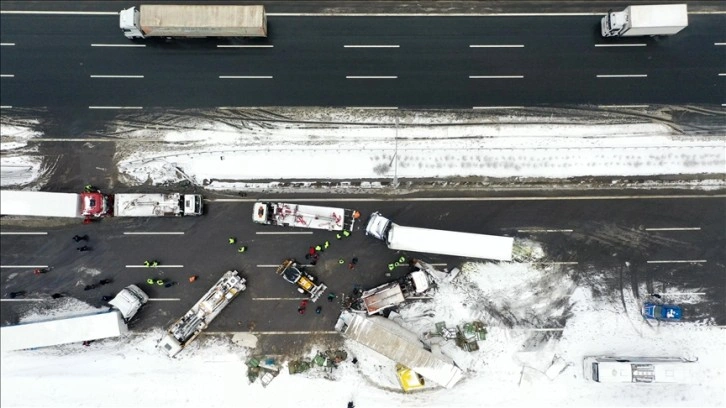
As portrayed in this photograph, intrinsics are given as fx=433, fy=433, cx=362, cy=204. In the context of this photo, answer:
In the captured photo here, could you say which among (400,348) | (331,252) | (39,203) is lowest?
(400,348)

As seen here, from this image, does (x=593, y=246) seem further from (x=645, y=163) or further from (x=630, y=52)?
(x=630, y=52)

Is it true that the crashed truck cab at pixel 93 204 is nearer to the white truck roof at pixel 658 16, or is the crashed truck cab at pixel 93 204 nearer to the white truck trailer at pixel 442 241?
the white truck trailer at pixel 442 241

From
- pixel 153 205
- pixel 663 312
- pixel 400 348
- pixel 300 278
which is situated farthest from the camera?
pixel 663 312

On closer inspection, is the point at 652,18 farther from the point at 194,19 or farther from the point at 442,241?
the point at 194,19

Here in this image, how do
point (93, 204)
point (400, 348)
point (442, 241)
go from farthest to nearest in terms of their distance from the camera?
point (93, 204), point (442, 241), point (400, 348)

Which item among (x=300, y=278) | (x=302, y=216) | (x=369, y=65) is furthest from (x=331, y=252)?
(x=369, y=65)

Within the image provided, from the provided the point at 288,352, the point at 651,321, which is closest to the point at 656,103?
the point at 651,321

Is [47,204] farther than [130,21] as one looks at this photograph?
No
